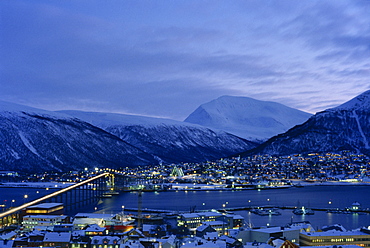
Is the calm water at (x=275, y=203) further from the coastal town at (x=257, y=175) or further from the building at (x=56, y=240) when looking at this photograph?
the coastal town at (x=257, y=175)

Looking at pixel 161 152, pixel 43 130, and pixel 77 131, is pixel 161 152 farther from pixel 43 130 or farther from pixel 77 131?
pixel 43 130

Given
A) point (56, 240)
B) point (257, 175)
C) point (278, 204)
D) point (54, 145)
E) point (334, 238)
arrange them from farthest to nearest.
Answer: point (54, 145) → point (257, 175) → point (278, 204) → point (334, 238) → point (56, 240)

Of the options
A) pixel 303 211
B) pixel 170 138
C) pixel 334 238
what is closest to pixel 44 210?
pixel 303 211

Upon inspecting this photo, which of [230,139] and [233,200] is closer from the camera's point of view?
[233,200]

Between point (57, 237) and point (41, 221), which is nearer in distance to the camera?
point (57, 237)

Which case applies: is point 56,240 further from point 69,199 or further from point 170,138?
point 170,138

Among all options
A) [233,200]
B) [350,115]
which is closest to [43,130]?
[350,115]

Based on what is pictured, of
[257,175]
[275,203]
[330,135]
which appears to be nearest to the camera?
[275,203]
